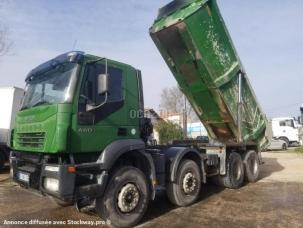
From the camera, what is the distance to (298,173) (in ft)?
38.9

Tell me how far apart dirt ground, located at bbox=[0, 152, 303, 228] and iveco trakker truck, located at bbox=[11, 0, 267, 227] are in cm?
42

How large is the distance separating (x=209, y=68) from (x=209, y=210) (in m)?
3.17

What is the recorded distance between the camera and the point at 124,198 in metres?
5.13

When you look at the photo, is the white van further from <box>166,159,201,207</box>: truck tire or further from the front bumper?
the front bumper

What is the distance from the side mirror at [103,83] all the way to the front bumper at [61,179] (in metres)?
1.20

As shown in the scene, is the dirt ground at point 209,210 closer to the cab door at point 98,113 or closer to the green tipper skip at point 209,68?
the cab door at point 98,113

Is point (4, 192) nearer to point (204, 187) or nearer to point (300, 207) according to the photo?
point (204, 187)

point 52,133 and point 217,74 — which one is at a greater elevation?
point 217,74

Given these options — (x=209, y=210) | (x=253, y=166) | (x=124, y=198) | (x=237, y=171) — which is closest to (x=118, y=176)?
(x=124, y=198)

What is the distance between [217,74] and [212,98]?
2.39 ft

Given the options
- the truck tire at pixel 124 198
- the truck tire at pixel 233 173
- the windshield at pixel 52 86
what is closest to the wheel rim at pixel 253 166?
the truck tire at pixel 233 173

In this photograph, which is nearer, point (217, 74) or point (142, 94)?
point (142, 94)

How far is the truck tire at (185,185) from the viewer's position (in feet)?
20.9

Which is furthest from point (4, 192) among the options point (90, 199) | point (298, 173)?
point (298, 173)
